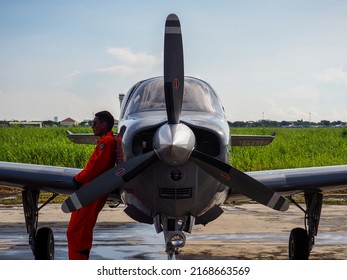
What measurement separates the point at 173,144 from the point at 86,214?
4.55 feet

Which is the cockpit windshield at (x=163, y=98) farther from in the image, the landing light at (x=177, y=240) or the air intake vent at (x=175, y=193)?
the landing light at (x=177, y=240)

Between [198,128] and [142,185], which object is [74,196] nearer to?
[142,185]

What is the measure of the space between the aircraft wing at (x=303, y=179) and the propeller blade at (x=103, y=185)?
112 inches

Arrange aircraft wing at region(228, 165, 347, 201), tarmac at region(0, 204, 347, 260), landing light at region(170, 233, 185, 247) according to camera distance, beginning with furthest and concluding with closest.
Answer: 1. tarmac at region(0, 204, 347, 260)
2. aircraft wing at region(228, 165, 347, 201)
3. landing light at region(170, 233, 185, 247)

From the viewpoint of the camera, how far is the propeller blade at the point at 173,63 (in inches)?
259

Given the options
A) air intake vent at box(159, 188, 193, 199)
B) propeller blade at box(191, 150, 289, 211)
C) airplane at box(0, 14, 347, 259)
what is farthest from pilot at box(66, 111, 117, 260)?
propeller blade at box(191, 150, 289, 211)

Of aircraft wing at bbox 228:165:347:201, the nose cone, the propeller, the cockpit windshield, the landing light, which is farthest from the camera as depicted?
aircraft wing at bbox 228:165:347:201

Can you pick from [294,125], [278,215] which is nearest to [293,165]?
[278,215]

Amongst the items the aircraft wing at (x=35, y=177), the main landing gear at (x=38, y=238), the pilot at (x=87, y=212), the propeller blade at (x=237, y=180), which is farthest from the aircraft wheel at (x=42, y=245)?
the propeller blade at (x=237, y=180)

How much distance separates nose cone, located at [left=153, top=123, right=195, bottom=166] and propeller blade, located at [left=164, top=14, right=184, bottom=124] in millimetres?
366

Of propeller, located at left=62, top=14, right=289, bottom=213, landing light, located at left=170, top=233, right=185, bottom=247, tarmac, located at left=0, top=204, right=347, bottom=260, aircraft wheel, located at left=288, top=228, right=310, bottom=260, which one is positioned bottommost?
tarmac, located at left=0, top=204, right=347, bottom=260

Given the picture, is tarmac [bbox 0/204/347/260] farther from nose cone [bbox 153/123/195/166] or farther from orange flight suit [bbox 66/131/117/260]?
nose cone [bbox 153/123/195/166]

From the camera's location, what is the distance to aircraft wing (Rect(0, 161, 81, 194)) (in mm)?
9203

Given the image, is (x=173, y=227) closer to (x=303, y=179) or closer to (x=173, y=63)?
(x=173, y=63)
